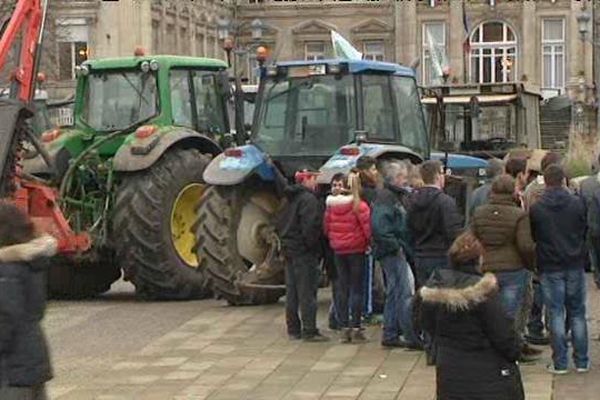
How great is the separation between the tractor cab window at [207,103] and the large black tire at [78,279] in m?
2.23

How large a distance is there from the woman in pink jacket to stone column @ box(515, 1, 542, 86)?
6008cm

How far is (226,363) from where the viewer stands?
1212 centimetres

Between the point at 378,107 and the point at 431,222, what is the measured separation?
4.59 metres

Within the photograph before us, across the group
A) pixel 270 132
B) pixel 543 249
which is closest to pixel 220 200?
pixel 270 132

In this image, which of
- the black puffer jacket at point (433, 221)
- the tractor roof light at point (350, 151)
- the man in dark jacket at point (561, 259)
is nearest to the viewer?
the man in dark jacket at point (561, 259)

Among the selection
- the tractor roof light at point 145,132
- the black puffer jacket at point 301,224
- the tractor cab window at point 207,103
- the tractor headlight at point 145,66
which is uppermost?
the tractor headlight at point 145,66

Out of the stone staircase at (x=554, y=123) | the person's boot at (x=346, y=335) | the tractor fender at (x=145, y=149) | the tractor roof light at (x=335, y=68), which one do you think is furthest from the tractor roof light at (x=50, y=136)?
the stone staircase at (x=554, y=123)

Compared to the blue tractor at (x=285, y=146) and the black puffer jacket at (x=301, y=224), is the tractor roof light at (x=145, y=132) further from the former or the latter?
the black puffer jacket at (x=301, y=224)

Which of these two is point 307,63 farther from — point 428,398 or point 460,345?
point 460,345

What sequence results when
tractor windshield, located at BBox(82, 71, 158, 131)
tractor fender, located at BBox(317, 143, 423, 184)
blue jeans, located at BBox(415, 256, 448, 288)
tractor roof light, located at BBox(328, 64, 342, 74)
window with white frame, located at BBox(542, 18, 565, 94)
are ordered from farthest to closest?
window with white frame, located at BBox(542, 18, 565, 94) → tractor windshield, located at BBox(82, 71, 158, 131) → tractor roof light, located at BBox(328, 64, 342, 74) → tractor fender, located at BBox(317, 143, 423, 184) → blue jeans, located at BBox(415, 256, 448, 288)

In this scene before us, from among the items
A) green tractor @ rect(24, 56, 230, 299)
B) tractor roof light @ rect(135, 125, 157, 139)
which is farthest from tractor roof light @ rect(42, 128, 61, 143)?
tractor roof light @ rect(135, 125, 157, 139)

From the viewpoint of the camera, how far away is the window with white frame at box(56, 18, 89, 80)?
5609 cm

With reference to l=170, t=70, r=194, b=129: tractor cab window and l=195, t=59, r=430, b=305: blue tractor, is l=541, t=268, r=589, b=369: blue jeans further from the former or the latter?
l=170, t=70, r=194, b=129: tractor cab window

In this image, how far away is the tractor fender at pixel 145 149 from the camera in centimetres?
1592
